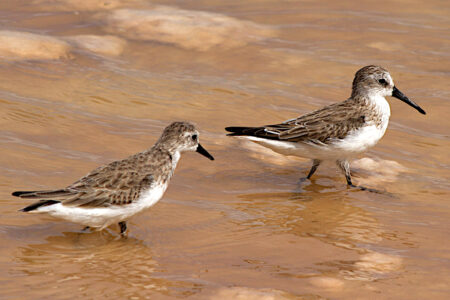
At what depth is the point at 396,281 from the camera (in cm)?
744

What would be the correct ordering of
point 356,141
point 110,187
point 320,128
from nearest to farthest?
point 110,187
point 356,141
point 320,128

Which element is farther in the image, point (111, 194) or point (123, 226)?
point (123, 226)

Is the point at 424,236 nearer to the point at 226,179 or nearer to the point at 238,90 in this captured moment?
the point at 226,179

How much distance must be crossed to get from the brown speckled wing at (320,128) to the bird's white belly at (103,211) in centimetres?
274

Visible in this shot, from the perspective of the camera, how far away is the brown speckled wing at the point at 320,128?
10508 millimetres

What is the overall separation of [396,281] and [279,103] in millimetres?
6626

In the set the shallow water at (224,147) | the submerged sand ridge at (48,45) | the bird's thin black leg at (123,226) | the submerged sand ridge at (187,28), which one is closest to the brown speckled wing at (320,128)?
the shallow water at (224,147)

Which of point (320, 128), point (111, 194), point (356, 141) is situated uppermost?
point (320, 128)

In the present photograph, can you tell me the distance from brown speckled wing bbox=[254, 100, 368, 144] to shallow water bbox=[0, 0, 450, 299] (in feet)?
2.44

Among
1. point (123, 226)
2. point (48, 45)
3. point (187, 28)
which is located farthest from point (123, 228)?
point (187, 28)

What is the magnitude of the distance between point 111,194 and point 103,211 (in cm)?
22

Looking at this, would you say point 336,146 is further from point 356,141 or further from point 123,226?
point 123,226

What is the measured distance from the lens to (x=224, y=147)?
1184 centimetres

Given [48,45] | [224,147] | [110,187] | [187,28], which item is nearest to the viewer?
[110,187]
